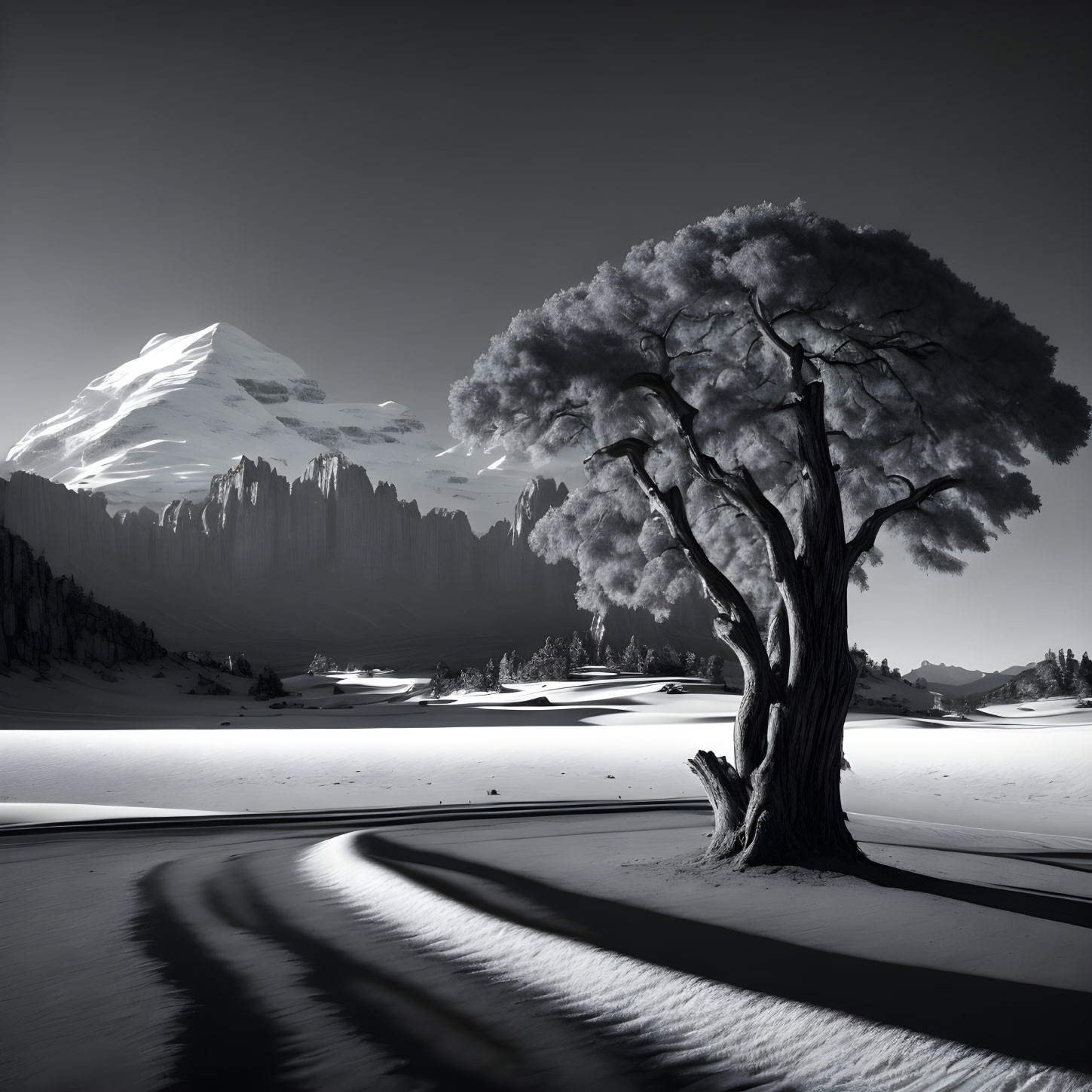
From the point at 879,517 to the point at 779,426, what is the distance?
2234mm

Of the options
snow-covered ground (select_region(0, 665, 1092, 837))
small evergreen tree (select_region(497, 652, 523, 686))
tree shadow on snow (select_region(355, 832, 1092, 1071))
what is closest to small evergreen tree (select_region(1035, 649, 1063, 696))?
snow-covered ground (select_region(0, 665, 1092, 837))

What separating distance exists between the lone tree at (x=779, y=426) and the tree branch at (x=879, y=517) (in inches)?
1.1

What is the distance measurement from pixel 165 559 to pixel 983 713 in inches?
5314

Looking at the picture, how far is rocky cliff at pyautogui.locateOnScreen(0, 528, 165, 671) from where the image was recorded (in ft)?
123

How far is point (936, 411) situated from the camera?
323 inches

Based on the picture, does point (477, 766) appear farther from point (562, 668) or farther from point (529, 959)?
point (562, 668)

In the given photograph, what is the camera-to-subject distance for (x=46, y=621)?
4006cm

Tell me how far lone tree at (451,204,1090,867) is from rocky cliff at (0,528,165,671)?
127 ft

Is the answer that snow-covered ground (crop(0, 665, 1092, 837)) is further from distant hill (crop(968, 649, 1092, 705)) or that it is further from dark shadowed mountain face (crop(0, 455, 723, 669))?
dark shadowed mountain face (crop(0, 455, 723, 669))

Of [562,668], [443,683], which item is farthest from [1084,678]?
[443,683]

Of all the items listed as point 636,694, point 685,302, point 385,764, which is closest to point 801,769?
point 685,302

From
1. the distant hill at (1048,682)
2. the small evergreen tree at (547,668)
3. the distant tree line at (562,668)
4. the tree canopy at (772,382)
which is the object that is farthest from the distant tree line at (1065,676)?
the tree canopy at (772,382)

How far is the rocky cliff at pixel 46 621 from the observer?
37.5 metres

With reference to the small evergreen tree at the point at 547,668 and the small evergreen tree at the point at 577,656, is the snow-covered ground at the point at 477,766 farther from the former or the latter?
the small evergreen tree at the point at 577,656
